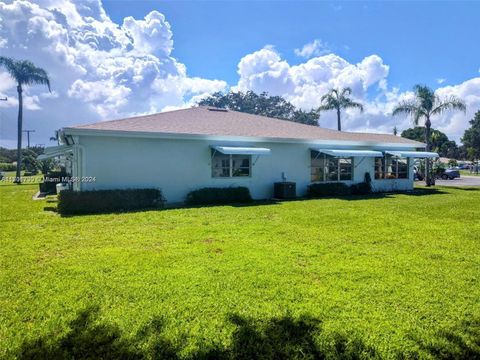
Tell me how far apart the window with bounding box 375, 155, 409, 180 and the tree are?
6880 cm

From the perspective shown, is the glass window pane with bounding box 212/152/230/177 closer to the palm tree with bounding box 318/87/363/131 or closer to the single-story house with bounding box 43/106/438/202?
the single-story house with bounding box 43/106/438/202

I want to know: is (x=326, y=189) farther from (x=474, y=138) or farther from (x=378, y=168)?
(x=474, y=138)

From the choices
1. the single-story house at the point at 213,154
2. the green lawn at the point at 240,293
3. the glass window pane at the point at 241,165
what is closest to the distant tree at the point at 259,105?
the single-story house at the point at 213,154

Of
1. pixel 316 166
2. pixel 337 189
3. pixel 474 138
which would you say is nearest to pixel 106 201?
pixel 316 166

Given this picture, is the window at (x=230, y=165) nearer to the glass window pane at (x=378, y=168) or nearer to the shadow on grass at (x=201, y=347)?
the glass window pane at (x=378, y=168)

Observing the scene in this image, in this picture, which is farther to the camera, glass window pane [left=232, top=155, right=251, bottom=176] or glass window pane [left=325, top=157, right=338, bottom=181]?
glass window pane [left=325, top=157, right=338, bottom=181]

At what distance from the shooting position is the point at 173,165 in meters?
15.4

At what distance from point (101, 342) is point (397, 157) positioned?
22.7m

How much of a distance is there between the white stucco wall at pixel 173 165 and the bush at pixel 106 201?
976 mm

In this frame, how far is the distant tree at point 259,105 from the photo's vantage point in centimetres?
5853

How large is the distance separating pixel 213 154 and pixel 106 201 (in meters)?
5.57

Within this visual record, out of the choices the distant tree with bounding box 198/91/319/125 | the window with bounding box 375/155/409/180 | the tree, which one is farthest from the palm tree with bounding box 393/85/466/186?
the tree

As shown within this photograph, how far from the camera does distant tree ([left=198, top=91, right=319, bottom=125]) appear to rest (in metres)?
58.5

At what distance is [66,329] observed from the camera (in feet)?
12.5
